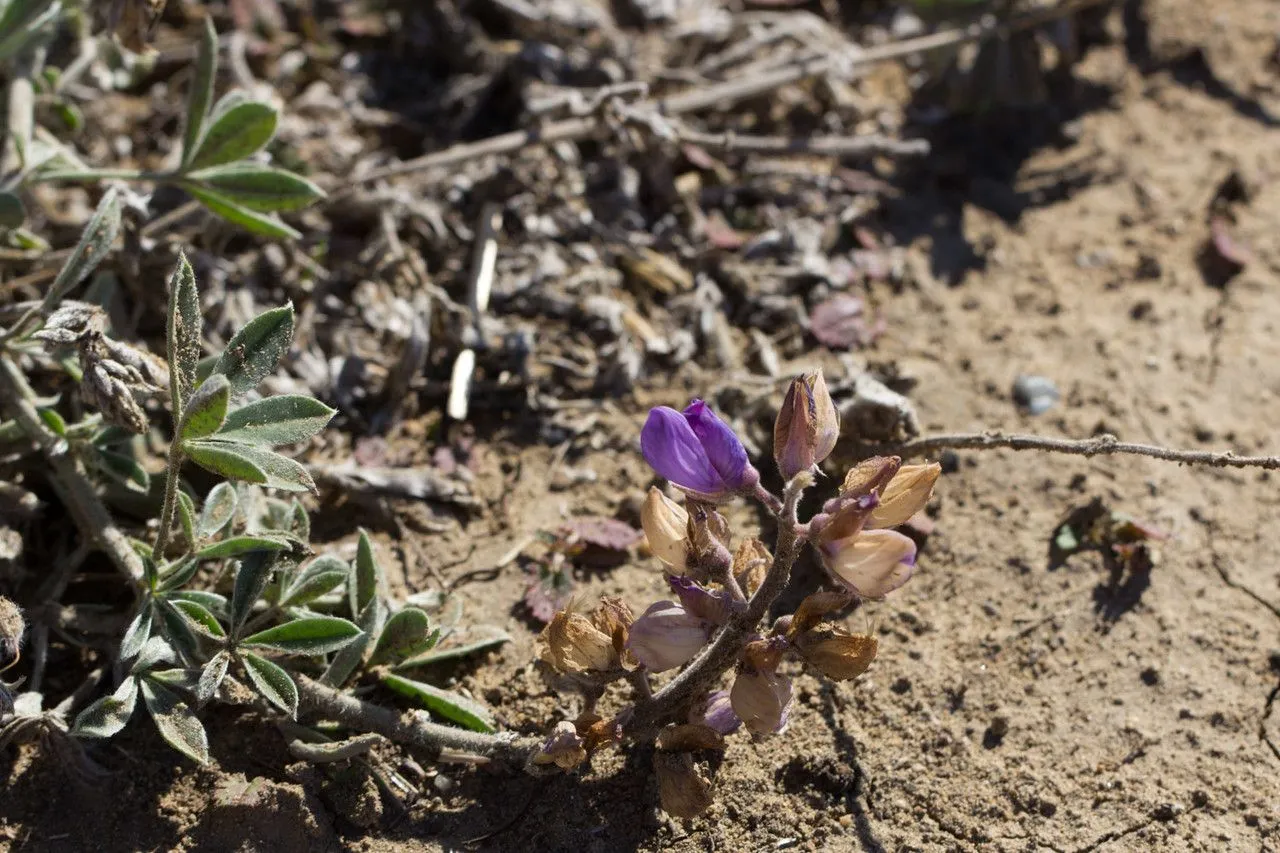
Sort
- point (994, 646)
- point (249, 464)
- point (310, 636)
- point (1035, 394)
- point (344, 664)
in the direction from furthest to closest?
point (1035, 394) → point (994, 646) → point (344, 664) → point (310, 636) → point (249, 464)

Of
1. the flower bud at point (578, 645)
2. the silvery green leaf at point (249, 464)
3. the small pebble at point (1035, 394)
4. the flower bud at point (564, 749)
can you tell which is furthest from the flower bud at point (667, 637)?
the small pebble at point (1035, 394)

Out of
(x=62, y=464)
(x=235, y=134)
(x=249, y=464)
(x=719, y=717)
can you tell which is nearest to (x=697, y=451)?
(x=719, y=717)

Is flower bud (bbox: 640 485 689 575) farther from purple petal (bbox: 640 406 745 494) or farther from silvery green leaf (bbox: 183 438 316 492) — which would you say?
silvery green leaf (bbox: 183 438 316 492)

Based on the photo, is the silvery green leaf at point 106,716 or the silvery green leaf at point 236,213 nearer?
the silvery green leaf at point 106,716

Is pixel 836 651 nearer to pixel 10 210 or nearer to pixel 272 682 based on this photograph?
pixel 272 682

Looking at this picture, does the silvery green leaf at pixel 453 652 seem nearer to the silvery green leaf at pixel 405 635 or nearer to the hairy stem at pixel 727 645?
the silvery green leaf at pixel 405 635

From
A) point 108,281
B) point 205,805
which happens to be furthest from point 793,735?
point 108,281
